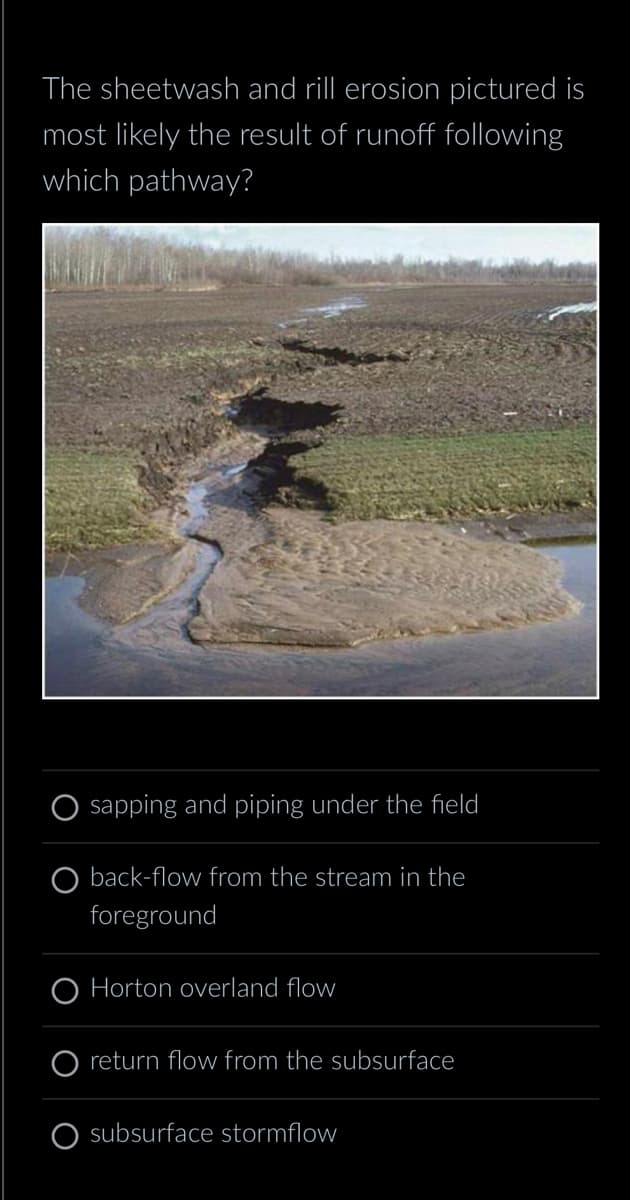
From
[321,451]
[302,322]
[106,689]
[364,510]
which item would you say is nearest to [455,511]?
[364,510]

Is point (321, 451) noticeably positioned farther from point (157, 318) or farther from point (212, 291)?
point (212, 291)

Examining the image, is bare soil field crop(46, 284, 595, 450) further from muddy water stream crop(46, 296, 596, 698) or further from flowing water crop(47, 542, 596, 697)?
flowing water crop(47, 542, 596, 697)

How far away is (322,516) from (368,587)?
3.04 meters

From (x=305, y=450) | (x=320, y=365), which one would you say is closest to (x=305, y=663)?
(x=305, y=450)

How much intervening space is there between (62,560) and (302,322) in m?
25.8

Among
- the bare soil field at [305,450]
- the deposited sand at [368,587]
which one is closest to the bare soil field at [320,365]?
the bare soil field at [305,450]

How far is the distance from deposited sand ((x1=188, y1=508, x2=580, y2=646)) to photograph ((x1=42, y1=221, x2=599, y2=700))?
38 millimetres

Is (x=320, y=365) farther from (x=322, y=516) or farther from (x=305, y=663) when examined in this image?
(x=305, y=663)

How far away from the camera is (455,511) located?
15211 millimetres

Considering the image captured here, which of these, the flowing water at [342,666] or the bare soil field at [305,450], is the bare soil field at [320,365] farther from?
the flowing water at [342,666]

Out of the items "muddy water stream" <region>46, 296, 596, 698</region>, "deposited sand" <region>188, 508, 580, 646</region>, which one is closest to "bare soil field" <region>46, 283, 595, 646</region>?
"deposited sand" <region>188, 508, 580, 646</region>

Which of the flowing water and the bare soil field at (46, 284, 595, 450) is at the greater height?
the bare soil field at (46, 284, 595, 450)

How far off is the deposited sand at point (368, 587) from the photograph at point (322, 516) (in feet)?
0.13

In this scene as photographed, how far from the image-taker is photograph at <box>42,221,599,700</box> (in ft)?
34.9
